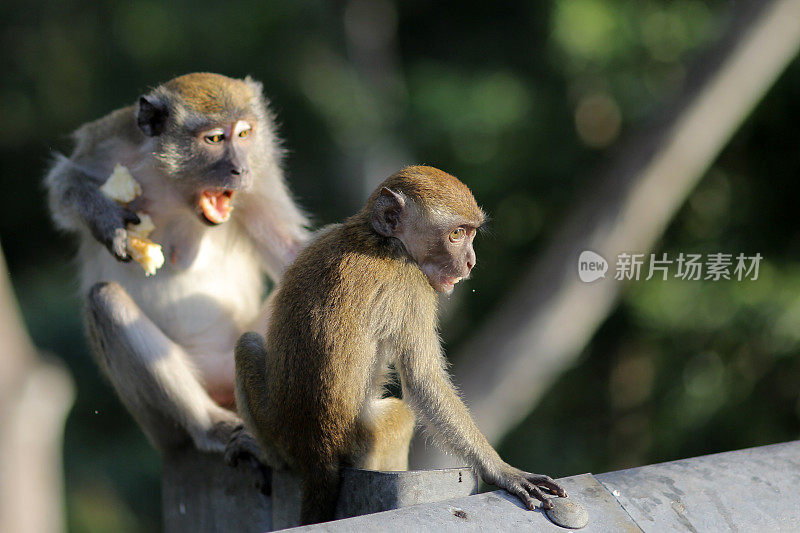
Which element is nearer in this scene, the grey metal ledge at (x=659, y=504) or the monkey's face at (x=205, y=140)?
the grey metal ledge at (x=659, y=504)

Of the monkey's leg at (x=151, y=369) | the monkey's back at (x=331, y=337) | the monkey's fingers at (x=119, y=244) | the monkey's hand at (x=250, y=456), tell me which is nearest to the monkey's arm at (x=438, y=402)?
the monkey's back at (x=331, y=337)

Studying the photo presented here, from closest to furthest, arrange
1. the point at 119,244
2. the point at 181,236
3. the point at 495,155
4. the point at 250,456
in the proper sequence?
the point at 250,456, the point at 119,244, the point at 181,236, the point at 495,155

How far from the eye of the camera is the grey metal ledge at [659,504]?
2.44 meters

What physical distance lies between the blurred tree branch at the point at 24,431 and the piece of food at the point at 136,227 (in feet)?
6.60

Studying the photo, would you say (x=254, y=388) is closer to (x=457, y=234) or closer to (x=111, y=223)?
(x=457, y=234)

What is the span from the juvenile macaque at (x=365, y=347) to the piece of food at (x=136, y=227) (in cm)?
78

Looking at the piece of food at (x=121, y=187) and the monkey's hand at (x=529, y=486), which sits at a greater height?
the piece of food at (x=121, y=187)

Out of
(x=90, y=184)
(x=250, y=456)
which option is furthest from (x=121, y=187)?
(x=250, y=456)

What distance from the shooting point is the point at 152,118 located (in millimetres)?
4004

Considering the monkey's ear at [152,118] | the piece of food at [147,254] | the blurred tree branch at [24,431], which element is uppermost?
the monkey's ear at [152,118]

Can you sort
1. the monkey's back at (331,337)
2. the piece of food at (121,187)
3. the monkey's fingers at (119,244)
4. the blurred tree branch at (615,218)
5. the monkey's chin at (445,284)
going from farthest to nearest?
the blurred tree branch at (615,218) → the piece of food at (121,187) → the monkey's fingers at (119,244) → the monkey's chin at (445,284) → the monkey's back at (331,337)

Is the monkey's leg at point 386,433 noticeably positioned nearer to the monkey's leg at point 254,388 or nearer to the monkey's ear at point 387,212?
the monkey's leg at point 254,388

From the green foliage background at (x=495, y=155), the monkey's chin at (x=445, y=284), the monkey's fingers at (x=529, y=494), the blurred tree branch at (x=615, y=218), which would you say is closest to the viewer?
the monkey's fingers at (x=529, y=494)

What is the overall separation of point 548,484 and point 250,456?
4.10 feet
